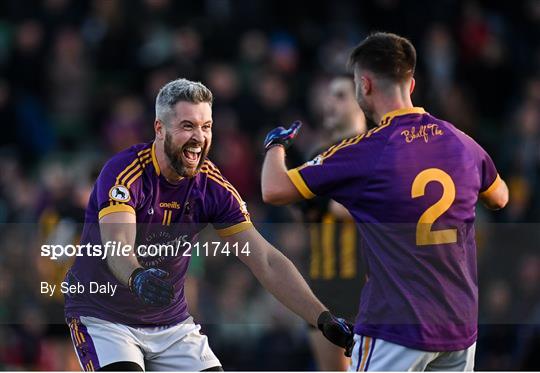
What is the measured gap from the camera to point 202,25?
1327 cm

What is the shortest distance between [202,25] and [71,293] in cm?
715

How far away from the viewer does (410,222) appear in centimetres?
581

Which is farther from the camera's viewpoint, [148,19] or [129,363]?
[148,19]

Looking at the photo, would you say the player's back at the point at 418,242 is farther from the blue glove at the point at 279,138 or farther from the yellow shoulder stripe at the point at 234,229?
the yellow shoulder stripe at the point at 234,229

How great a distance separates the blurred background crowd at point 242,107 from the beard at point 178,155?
342 cm

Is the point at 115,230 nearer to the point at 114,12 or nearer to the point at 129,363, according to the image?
the point at 129,363

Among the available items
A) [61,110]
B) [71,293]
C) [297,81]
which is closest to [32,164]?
[61,110]

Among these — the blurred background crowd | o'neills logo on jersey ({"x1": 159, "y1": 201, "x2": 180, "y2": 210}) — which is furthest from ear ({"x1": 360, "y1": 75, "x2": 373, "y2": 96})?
the blurred background crowd

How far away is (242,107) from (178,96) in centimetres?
605

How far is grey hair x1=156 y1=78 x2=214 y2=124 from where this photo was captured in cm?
625

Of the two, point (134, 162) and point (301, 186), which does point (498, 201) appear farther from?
point (134, 162)

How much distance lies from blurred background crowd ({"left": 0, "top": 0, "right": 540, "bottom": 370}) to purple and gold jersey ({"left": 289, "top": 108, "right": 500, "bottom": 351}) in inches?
151

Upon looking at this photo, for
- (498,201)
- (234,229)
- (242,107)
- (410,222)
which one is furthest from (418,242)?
(242,107)

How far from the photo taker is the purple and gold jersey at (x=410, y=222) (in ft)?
19.0
